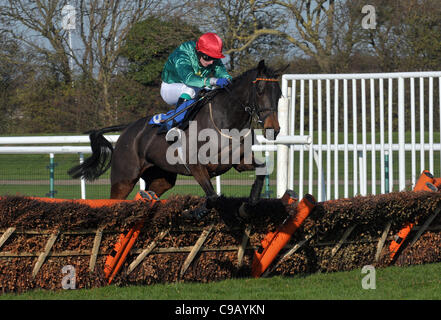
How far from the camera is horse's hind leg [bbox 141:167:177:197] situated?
584 cm

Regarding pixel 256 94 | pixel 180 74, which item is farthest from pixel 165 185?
pixel 256 94

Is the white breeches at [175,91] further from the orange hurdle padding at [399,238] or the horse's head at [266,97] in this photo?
the orange hurdle padding at [399,238]

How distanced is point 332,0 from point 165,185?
1018 centimetres

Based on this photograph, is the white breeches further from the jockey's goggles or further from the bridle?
the bridle

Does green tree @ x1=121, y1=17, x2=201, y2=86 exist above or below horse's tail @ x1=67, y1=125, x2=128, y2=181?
above

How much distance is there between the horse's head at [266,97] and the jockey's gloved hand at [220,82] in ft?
1.13

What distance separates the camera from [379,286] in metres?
4.07

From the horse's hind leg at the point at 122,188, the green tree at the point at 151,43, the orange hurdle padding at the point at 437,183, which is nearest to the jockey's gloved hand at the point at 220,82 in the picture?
the horse's hind leg at the point at 122,188

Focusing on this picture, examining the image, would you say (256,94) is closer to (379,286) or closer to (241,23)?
(379,286)

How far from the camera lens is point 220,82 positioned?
510cm

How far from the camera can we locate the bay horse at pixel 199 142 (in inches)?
181

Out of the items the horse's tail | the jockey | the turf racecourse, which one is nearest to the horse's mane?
the jockey

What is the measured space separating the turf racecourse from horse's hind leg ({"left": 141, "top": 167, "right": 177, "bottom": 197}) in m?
1.68

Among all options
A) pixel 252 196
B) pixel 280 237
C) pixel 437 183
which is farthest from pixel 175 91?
pixel 437 183
